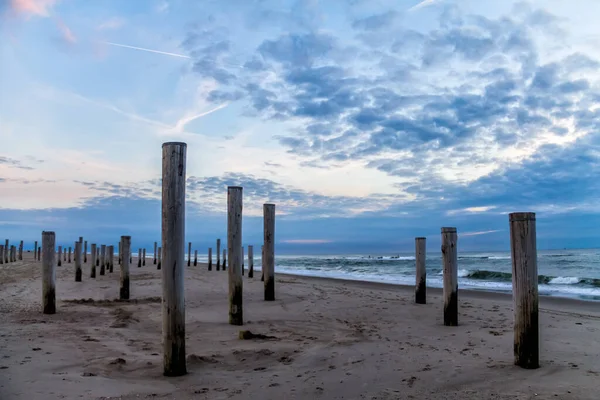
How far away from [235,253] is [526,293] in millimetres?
5186

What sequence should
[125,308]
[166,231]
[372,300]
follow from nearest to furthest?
[166,231], [125,308], [372,300]

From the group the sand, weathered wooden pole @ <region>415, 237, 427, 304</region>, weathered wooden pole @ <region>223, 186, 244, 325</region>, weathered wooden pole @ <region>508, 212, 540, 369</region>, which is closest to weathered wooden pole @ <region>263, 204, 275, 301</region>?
the sand

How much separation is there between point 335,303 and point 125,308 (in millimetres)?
5158

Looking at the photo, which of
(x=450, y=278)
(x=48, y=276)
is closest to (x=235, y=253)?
(x=450, y=278)

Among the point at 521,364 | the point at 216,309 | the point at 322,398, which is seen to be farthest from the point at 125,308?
the point at 521,364

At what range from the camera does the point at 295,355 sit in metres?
6.41

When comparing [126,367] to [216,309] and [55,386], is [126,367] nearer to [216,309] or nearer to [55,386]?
[55,386]

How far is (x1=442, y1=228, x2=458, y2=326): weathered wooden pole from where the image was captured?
8992 millimetres

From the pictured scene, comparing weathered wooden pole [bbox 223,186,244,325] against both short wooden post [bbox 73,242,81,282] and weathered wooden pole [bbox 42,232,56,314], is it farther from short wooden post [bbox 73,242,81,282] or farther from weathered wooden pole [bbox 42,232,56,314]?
short wooden post [bbox 73,242,81,282]

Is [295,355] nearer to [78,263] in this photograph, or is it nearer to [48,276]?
[48,276]

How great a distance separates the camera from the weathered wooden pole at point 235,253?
8945 mm

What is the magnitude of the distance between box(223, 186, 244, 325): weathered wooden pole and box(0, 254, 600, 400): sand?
0.37 metres

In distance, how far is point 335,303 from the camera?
12297 mm

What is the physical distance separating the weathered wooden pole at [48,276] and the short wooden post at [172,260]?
5.81m
